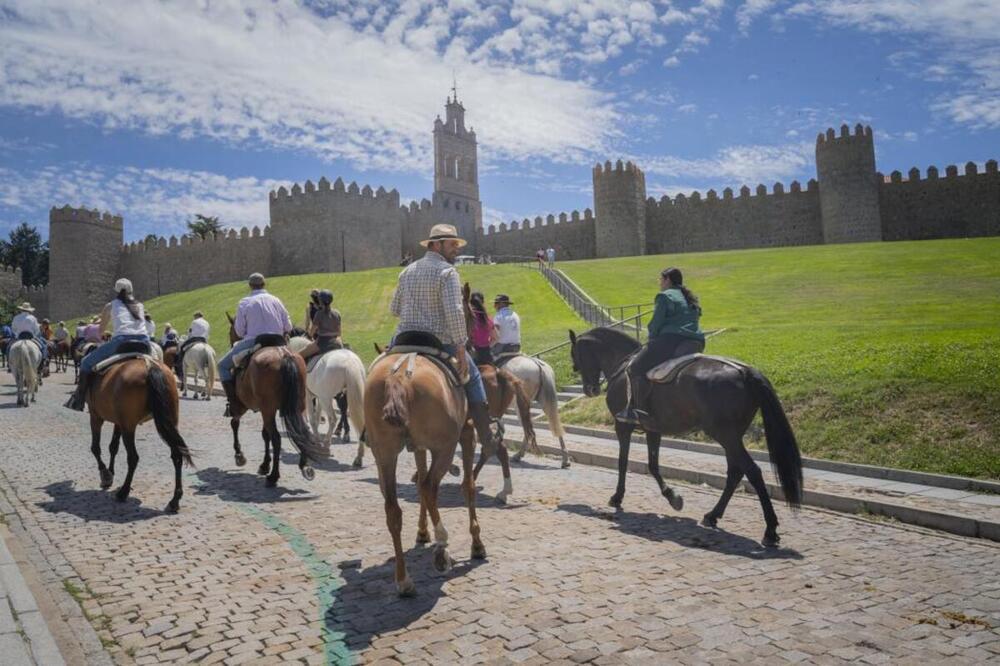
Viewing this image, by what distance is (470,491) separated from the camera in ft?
20.9

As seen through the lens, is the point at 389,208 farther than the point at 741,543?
Yes

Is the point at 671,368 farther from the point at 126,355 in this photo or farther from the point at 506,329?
the point at 126,355

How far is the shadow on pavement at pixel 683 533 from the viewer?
20.7 ft

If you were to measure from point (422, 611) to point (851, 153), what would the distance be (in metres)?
55.4

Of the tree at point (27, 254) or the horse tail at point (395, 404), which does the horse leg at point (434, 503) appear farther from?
the tree at point (27, 254)

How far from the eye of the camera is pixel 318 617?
482 cm

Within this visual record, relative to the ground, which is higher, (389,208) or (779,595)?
(389,208)

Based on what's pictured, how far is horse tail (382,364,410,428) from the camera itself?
17.4 ft

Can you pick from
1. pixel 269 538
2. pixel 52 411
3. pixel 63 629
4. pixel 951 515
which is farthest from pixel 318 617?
pixel 52 411

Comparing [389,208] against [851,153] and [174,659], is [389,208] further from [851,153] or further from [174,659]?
[174,659]

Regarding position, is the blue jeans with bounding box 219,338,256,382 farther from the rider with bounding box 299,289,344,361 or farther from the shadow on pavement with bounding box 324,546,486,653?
the shadow on pavement with bounding box 324,546,486,653

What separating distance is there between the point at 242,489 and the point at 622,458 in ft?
16.0

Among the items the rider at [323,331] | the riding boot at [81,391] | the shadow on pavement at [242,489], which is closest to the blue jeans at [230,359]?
the shadow on pavement at [242,489]

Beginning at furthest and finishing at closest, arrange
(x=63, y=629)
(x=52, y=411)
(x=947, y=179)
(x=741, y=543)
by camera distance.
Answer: (x=947, y=179), (x=52, y=411), (x=741, y=543), (x=63, y=629)
